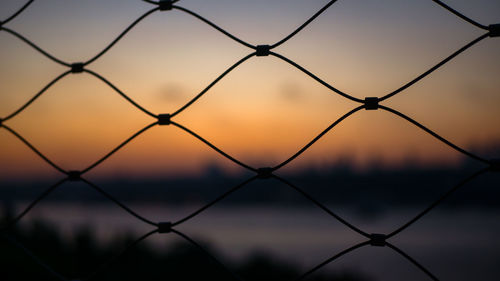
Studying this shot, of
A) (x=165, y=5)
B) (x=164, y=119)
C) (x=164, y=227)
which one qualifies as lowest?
(x=164, y=227)

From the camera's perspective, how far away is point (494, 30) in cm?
53

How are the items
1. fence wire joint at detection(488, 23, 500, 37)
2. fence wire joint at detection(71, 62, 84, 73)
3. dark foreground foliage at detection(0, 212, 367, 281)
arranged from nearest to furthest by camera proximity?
fence wire joint at detection(488, 23, 500, 37) → fence wire joint at detection(71, 62, 84, 73) → dark foreground foliage at detection(0, 212, 367, 281)

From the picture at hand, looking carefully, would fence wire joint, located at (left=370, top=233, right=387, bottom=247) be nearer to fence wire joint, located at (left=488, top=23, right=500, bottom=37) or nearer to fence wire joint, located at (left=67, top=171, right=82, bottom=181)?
fence wire joint, located at (left=488, top=23, right=500, bottom=37)

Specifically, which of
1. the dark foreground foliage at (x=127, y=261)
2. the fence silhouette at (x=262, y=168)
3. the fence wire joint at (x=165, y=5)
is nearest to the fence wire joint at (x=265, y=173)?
the fence silhouette at (x=262, y=168)

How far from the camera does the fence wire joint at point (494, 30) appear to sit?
0.53 meters

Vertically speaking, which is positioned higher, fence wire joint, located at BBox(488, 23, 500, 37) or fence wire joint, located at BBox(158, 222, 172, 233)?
fence wire joint, located at BBox(488, 23, 500, 37)

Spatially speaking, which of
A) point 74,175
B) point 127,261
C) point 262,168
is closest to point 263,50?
point 262,168

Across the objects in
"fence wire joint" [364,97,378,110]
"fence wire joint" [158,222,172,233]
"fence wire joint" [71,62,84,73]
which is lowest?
"fence wire joint" [158,222,172,233]

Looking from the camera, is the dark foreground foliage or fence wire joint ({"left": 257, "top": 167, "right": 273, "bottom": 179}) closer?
fence wire joint ({"left": 257, "top": 167, "right": 273, "bottom": 179})

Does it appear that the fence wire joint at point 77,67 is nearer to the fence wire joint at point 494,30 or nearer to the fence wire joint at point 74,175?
the fence wire joint at point 74,175

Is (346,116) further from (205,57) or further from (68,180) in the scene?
(68,180)

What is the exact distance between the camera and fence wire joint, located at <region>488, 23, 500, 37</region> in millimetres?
527

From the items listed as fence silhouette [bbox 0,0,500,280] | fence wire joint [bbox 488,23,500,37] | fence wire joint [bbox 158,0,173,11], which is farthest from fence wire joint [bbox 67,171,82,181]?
fence wire joint [bbox 488,23,500,37]

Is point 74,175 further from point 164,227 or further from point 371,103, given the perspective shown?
point 371,103
